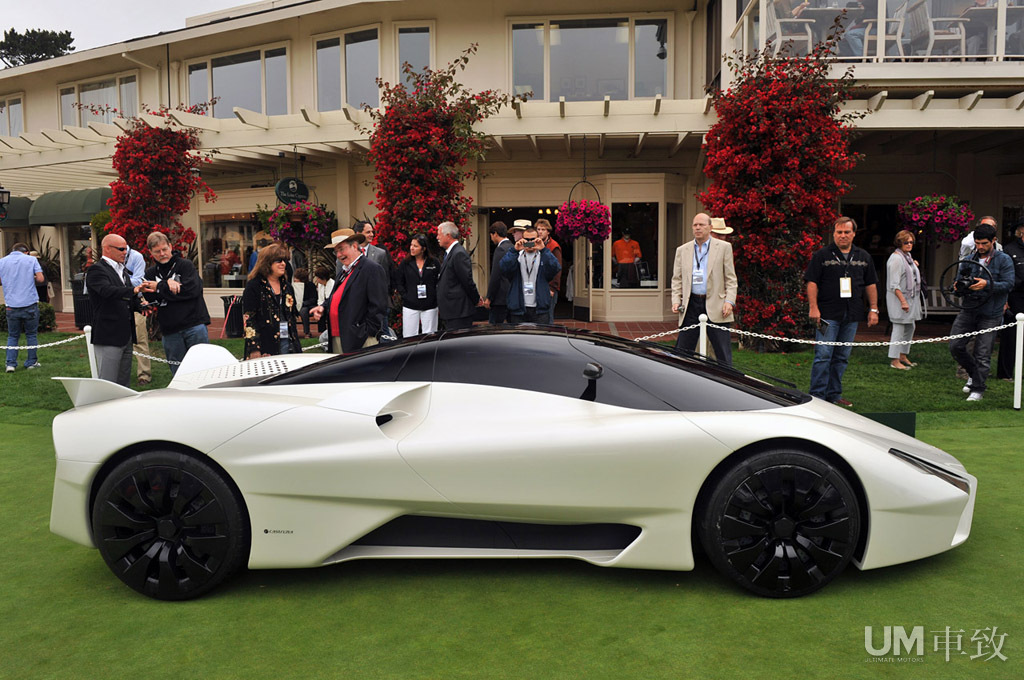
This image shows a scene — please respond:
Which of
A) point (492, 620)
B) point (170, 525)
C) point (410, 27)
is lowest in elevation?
point (492, 620)

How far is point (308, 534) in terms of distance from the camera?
3.30 meters

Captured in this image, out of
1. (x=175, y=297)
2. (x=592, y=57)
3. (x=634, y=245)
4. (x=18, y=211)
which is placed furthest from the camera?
(x=18, y=211)

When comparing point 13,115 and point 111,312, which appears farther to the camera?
point 13,115

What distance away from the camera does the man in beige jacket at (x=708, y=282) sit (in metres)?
7.60

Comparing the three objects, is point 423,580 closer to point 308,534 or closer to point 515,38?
point 308,534

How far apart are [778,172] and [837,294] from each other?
4.13 metres

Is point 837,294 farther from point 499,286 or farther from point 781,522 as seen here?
point 781,522

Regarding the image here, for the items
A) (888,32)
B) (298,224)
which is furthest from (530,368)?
(298,224)

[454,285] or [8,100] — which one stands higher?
[8,100]

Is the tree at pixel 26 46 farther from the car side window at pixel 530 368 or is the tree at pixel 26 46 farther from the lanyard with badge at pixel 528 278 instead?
the car side window at pixel 530 368

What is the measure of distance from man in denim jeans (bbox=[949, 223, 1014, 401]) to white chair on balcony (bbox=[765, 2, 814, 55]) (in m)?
5.24

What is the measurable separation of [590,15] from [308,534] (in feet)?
47.6

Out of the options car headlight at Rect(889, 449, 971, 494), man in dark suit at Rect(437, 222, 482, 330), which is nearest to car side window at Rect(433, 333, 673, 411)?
car headlight at Rect(889, 449, 971, 494)

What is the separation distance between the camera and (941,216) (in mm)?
12133
